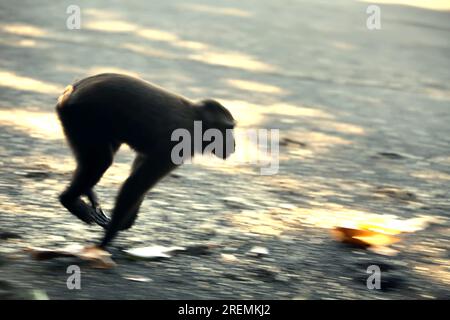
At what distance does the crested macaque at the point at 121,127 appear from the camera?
4.25 meters

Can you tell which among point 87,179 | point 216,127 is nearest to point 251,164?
point 216,127

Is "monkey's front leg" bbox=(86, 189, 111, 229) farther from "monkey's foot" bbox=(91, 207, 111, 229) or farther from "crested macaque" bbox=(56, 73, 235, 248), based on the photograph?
"crested macaque" bbox=(56, 73, 235, 248)

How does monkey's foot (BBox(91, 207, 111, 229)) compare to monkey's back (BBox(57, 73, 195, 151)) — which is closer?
monkey's back (BBox(57, 73, 195, 151))

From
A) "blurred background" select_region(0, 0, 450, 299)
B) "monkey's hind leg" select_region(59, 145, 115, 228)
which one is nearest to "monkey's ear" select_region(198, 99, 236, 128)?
"monkey's hind leg" select_region(59, 145, 115, 228)

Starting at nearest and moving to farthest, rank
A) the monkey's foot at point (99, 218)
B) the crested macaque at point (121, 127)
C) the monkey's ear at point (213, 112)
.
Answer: the crested macaque at point (121, 127), the monkey's ear at point (213, 112), the monkey's foot at point (99, 218)

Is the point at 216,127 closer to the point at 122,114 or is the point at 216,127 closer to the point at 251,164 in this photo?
the point at 122,114

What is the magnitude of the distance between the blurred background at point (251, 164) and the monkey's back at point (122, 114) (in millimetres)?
610

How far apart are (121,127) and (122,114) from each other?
7 centimetres

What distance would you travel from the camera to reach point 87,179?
4.40 m

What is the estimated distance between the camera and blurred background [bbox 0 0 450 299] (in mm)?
4340

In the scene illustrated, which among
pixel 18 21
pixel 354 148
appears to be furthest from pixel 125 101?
pixel 18 21

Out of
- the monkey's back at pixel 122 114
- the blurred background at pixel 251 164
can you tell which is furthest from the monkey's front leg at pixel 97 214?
the monkey's back at pixel 122 114

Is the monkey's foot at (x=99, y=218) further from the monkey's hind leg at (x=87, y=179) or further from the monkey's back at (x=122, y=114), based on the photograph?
the monkey's back at (x=122, y=114)

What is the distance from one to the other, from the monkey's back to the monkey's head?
16 centimetres
